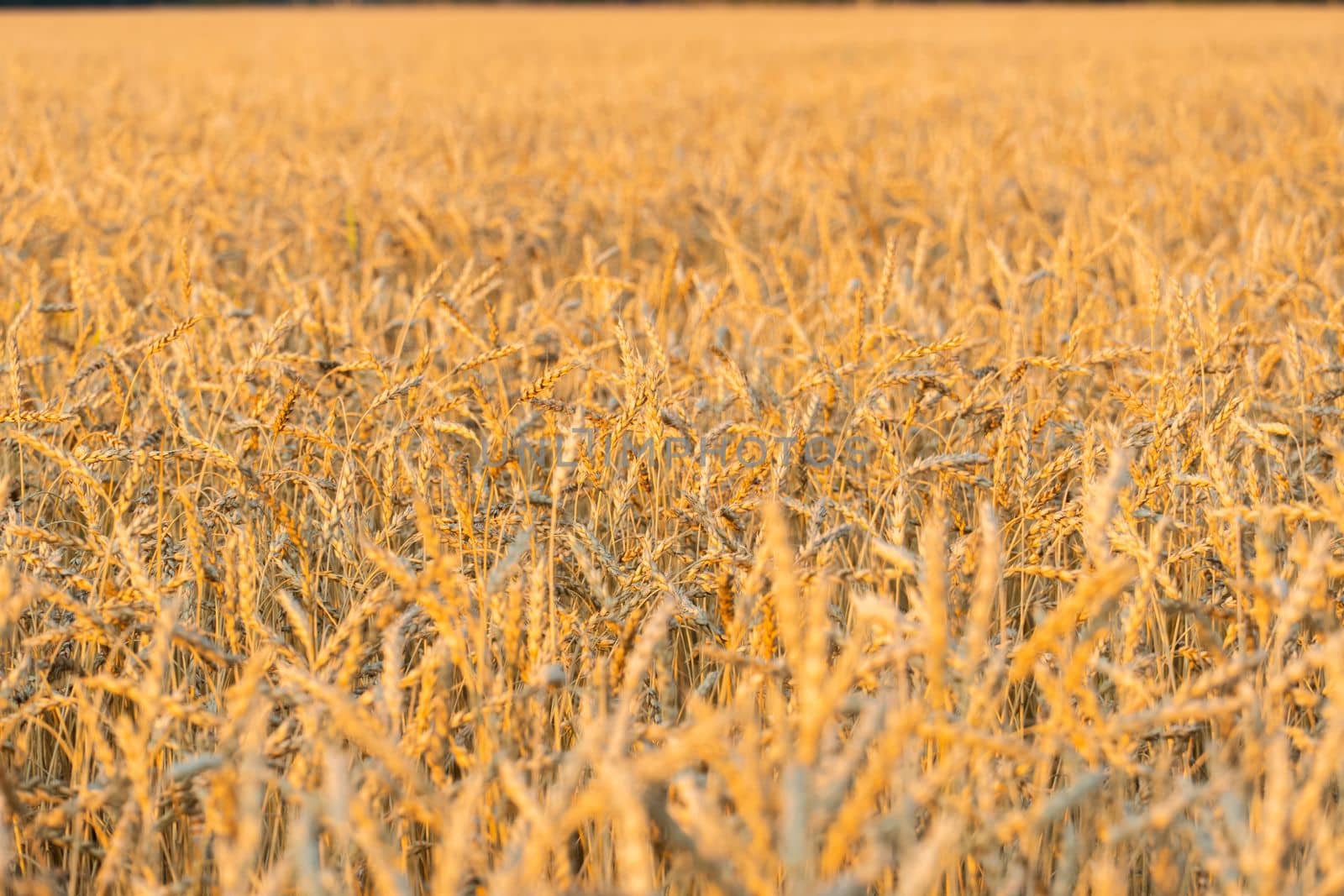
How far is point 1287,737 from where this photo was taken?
116cm

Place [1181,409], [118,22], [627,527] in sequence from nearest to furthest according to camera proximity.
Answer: [1181,409], [627,527], [118,22]

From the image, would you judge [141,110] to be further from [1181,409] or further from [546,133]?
[1181,409]

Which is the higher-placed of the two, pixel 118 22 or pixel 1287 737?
pixel 118 22

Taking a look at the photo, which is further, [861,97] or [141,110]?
[861,97]

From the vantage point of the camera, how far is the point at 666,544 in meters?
1.45

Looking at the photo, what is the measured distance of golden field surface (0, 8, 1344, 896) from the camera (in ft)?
2.80

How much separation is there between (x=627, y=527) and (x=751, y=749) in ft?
3.52

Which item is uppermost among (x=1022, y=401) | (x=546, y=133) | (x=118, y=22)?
(x=118, y=22)

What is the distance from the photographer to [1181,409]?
61.7 inches

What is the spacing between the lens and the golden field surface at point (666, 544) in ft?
2.80

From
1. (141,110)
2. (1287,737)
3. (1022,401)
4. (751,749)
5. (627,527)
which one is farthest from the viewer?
(141,110)

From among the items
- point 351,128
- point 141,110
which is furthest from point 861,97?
point 141,110

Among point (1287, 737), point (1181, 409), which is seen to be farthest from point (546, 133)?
point (1287, 737)

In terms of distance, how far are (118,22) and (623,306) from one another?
Answer: 27467 mm
